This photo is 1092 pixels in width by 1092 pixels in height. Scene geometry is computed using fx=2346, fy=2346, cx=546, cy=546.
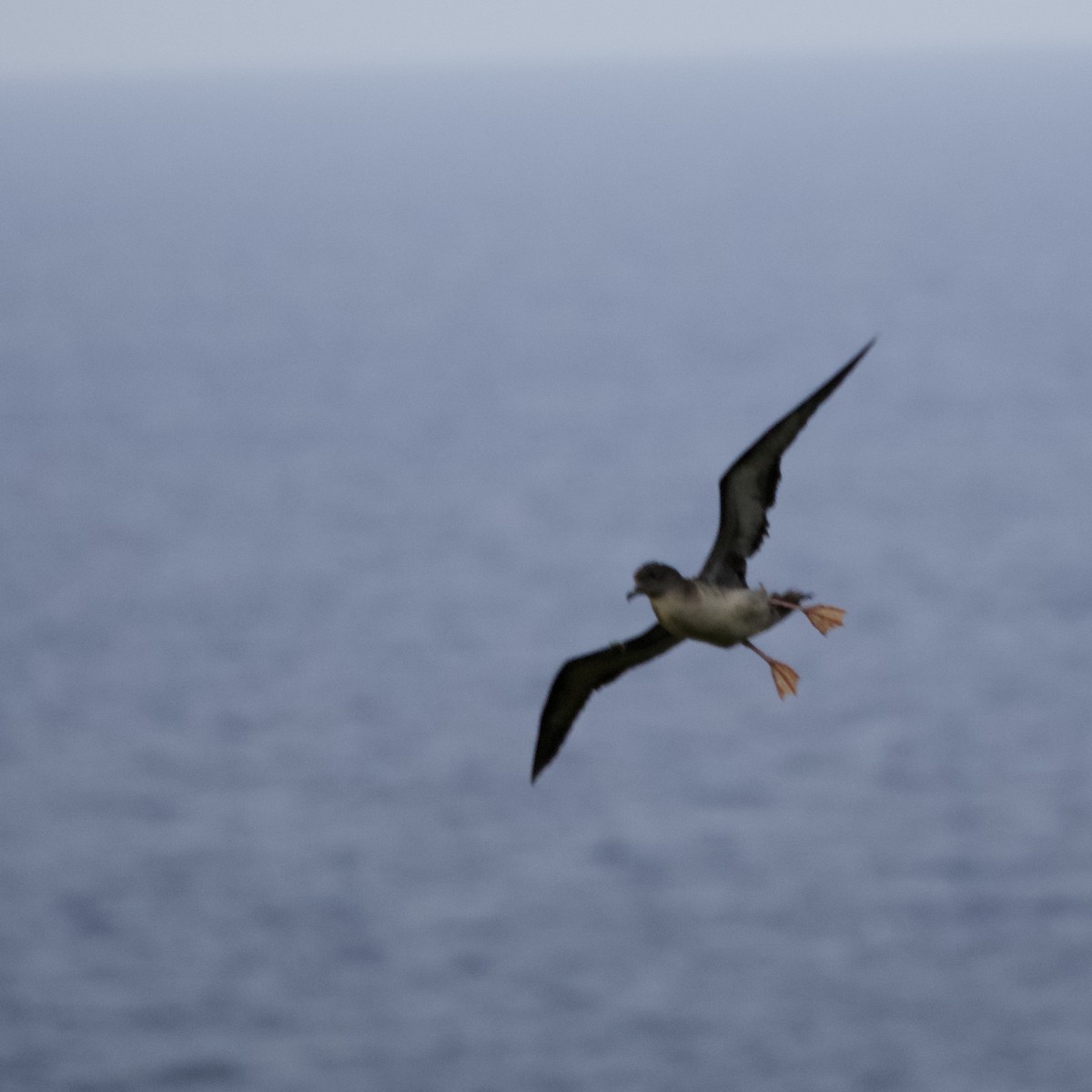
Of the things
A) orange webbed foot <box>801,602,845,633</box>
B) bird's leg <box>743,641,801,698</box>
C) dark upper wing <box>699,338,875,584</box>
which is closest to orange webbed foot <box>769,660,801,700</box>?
bird's leg <box>743,641,801,698</box>

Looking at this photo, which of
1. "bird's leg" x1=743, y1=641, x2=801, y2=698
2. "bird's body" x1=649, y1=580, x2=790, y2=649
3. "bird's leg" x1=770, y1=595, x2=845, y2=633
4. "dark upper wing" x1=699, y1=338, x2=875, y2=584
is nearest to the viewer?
"bird's body" x1=649, y1=580, x2=790, y2=649

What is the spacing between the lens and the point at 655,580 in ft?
33.3

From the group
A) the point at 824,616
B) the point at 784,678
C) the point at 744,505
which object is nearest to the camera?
the point at 744,505

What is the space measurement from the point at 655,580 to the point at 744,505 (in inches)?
28.3

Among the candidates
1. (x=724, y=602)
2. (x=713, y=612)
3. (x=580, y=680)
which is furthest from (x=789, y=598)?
(x=580, y=680)

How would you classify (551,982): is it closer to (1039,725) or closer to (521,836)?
(521,836)

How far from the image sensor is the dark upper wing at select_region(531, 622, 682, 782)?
431 inches

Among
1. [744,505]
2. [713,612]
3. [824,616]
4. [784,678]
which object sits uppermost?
[744,505]

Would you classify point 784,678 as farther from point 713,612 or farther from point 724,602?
point 713,612

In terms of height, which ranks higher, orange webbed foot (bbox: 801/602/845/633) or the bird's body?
orange webbed foot (bbox: 801/602/845/633)

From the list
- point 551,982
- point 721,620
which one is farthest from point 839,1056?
point 721,620

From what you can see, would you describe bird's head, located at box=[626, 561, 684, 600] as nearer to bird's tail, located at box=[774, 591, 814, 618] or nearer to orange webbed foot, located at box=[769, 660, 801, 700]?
bird's tail, located at box=[774, 591, 814, 618]

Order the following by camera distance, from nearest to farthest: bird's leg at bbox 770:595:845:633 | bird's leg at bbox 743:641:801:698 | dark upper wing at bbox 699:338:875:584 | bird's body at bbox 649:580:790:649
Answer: bird's body at bbox 649:580:790:649, dark upper wing at bbox 699:338:875:584, bird's leg at bbox 770:595:845:633, bird's leg at bbox 743:641:801:698

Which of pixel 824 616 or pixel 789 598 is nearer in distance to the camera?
pixel 789 598
